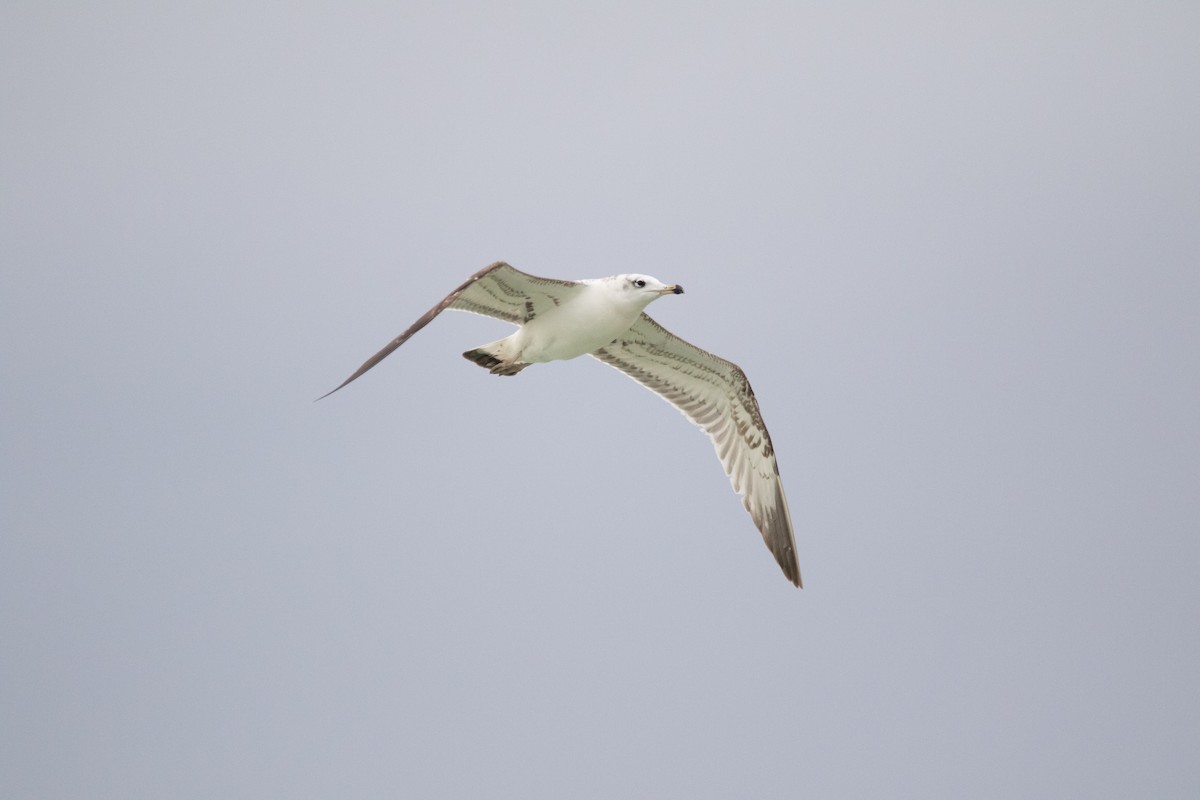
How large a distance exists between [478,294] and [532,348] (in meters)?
0.84

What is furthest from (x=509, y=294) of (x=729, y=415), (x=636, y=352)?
(x=729, y=415)

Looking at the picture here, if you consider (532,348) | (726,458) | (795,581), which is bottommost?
(795,581)

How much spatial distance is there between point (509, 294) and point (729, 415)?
388cm

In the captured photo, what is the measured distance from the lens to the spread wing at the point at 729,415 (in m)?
15.0

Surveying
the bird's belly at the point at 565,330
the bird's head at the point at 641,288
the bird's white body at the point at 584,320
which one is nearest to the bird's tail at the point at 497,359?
the bird's white body at the point at 584,320

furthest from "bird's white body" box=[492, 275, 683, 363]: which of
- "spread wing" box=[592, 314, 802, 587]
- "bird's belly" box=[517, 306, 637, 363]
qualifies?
"spread wing" box=[592, 314, 802, 587]

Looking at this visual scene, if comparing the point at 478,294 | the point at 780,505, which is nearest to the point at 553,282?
the point at 478,294

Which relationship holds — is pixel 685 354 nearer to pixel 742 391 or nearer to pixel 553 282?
pixel 742 391

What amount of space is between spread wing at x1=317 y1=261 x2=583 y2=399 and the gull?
10 mm

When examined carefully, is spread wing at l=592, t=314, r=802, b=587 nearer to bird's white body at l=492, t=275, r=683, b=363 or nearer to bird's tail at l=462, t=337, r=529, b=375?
bird's white body at l=492, t=275, r=683, b=363

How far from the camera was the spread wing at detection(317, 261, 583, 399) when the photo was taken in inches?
482

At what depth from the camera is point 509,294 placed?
12.8m

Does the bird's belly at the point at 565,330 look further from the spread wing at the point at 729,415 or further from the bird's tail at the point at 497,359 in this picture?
the spread wing at the point at 729,415

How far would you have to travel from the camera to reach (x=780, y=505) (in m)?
15.5
